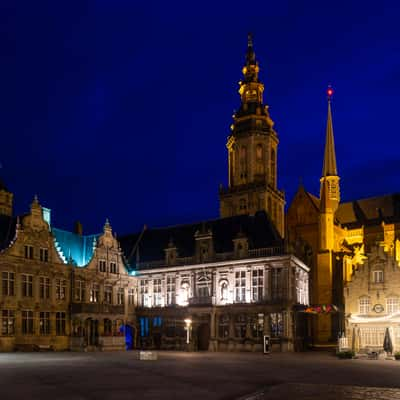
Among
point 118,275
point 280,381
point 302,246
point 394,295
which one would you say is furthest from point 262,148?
point 280,381

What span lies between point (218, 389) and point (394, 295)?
31853mm

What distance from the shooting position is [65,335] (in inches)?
2020

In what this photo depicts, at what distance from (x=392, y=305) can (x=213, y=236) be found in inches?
763

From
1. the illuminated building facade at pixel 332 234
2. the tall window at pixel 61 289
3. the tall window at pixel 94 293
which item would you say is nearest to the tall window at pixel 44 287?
the tall window at pixel 61 289

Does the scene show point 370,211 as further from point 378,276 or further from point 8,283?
point 8,283

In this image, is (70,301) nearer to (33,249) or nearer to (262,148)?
(33,249)

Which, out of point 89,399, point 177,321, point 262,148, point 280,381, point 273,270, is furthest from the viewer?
point 262,148

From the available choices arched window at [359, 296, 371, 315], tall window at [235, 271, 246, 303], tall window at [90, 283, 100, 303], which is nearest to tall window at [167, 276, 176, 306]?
tall window at [90, 283, 100, 303]

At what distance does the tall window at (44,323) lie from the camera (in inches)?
1935

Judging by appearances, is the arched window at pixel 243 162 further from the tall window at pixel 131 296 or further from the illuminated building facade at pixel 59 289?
the tall window at pixel 131 296

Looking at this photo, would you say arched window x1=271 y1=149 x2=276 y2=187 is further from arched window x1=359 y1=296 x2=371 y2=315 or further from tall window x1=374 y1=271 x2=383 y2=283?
arched window x1=359 y1=296 x2=371 y2=315

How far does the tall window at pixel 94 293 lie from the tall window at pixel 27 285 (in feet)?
25.5

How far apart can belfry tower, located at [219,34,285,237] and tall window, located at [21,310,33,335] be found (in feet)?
110

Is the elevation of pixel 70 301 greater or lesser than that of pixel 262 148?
lesser
